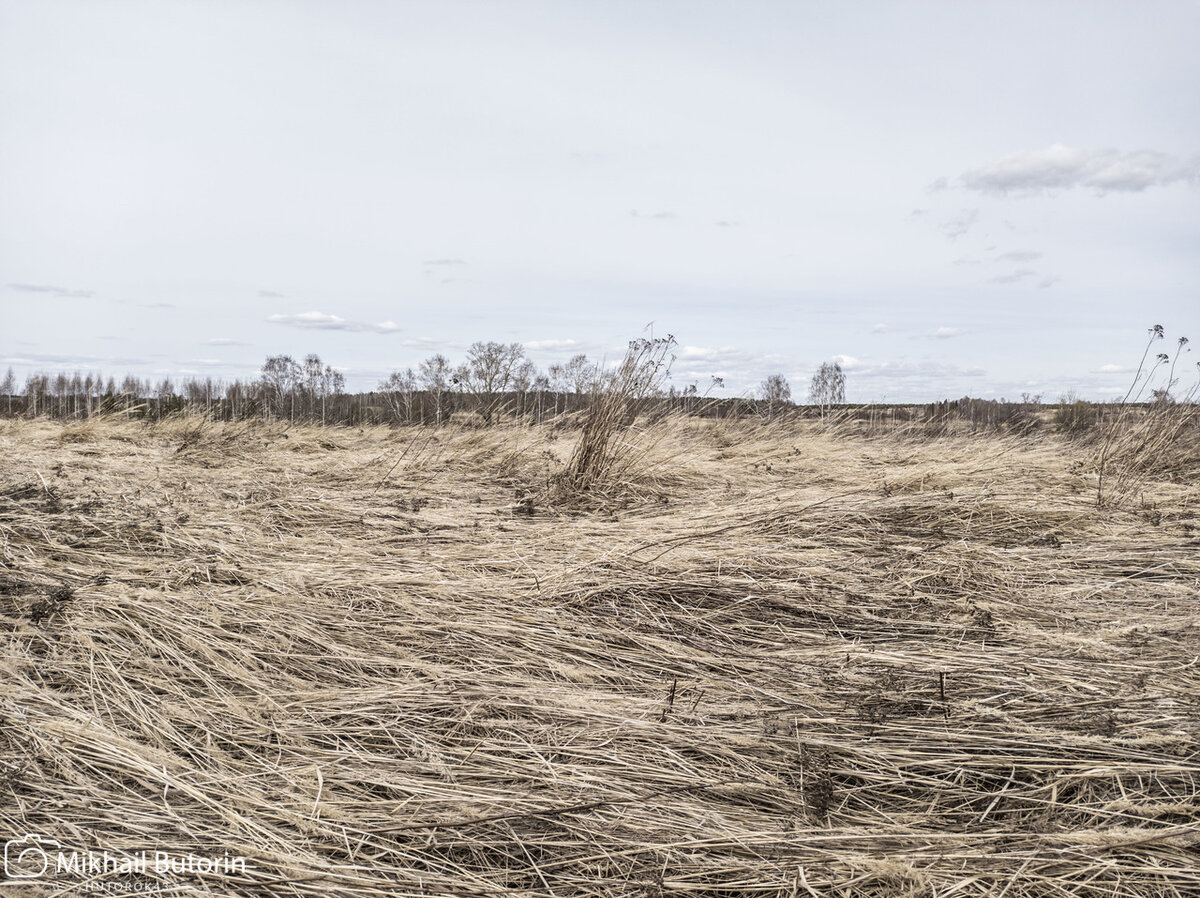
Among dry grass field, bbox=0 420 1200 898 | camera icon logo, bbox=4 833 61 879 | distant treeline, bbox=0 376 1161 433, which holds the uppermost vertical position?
distant treeline, bbox=0 376 1161 433

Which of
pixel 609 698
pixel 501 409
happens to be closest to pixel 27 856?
pixel 609 698

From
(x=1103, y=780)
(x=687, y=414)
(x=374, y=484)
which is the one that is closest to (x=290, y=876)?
(x=1103, y=780)

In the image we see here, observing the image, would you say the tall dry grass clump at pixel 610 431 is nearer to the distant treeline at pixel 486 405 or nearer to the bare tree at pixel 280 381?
the distant treeline at pixel 486 405

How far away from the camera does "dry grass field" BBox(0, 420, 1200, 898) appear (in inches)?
60.9

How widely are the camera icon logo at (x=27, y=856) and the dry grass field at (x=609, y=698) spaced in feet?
0.12

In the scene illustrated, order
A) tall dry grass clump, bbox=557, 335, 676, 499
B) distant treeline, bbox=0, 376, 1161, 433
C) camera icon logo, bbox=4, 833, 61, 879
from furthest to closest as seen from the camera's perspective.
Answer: distant treeline, bbox=0, 376, 1161, 433
tall dry grass clump, bbox=557, 335, 676, 499
camera icon logo, bbox=4, 833, 61, 879

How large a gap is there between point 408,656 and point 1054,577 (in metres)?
2.86

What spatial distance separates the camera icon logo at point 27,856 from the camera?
4.82 ft

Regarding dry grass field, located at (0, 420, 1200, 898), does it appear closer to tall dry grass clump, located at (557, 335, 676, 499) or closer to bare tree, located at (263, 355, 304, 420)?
tall dry grass clump, located at (557, 335, 676, 499)

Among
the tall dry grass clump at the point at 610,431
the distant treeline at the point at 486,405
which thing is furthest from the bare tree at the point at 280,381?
the tall dry grass clump at the point at 610,431

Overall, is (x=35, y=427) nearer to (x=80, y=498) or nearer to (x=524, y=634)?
(x=80, y=498)

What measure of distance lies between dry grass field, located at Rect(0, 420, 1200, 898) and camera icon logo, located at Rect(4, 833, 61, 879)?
0.12ft

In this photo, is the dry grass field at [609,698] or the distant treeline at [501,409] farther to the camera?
the distant treeline at [501,409]

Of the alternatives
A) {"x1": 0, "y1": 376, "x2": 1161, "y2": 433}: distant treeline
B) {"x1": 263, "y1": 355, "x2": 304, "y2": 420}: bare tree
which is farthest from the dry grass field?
{"x1": 263, "y1": 355, "x2": 304, "y2": 420}: bare tree
